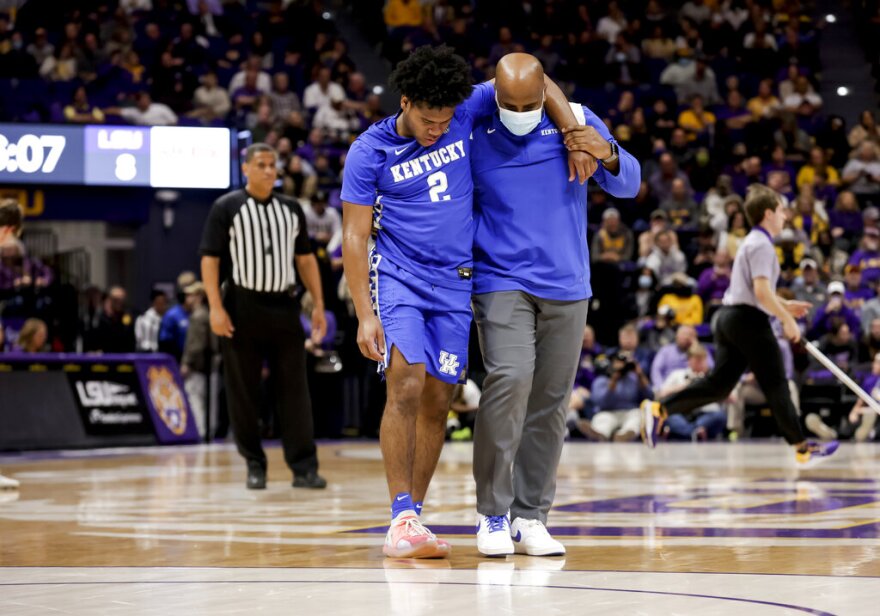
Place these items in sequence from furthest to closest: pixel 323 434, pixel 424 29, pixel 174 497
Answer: pixel 424 29
pixel 323 434
pixel 174 497

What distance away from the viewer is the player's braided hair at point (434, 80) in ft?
16.9

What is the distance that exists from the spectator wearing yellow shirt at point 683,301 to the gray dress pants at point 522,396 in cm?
1070

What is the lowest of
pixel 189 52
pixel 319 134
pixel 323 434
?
pixel 323 434

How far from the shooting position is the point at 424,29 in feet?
72.6

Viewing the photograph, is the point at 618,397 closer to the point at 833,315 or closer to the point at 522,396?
the point at 833,315

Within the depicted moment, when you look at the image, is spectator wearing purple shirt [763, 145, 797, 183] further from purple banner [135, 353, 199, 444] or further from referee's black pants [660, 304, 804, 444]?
referee's black pants [660, 304, 804, 444]

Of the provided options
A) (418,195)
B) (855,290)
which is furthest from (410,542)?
(855,290)

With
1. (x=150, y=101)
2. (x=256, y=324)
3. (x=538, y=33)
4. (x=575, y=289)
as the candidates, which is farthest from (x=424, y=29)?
(x=575, y=289)

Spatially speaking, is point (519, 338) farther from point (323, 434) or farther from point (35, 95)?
point (35, 95)

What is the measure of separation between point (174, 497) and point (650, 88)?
14718mm

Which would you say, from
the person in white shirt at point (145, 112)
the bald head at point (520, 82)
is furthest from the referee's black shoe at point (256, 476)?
the person in white shirt at point (145, 112)

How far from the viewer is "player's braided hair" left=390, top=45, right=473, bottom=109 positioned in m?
5.16

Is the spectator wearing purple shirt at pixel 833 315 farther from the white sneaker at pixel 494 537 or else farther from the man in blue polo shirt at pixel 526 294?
the white sneaker at pixel 494 537

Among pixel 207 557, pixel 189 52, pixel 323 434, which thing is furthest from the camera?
pixel 189 52
